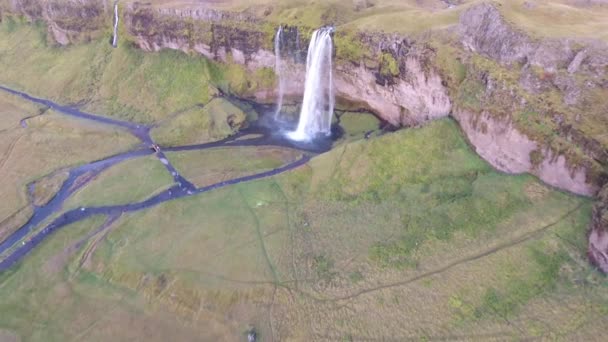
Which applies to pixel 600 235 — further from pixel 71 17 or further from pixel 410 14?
pixel 71 17

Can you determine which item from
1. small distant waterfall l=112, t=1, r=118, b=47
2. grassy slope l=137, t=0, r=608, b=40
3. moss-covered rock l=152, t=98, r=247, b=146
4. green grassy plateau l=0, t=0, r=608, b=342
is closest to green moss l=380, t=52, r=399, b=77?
grassy slope l=137, t=0, r=608, b=40

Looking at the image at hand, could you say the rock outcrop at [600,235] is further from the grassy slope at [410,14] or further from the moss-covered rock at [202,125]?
the moss-covered rock at [202,125]

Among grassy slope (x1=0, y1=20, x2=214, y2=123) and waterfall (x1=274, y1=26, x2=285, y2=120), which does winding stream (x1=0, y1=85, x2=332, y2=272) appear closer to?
waterfall (x1=274, y1=26, x2=285, y2=120)

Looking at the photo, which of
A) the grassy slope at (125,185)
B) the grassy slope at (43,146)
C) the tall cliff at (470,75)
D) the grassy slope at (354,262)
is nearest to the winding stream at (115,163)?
the grassy slope at (125,185)

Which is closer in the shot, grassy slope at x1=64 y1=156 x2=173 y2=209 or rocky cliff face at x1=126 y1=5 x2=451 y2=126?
grassy slope at x1=64 y1=156 x2=173 y2=209

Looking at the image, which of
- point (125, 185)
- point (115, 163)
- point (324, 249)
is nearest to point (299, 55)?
point (115, 163)
